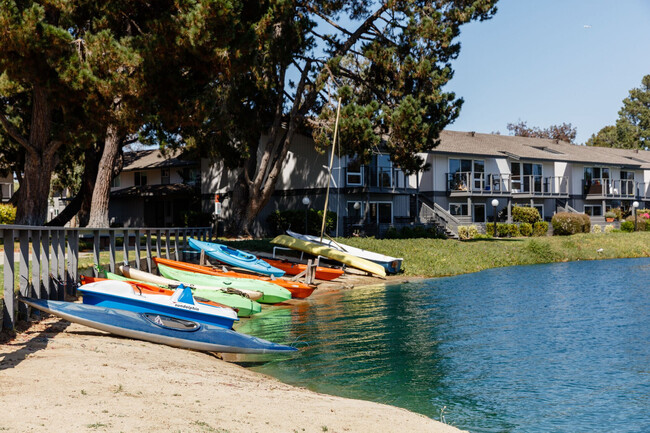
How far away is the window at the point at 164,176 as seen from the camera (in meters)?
56.7

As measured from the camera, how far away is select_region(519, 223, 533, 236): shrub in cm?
4828

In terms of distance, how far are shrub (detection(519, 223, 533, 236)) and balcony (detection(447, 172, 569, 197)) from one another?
3.64 meters

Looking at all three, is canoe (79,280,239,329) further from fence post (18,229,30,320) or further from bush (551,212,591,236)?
bush (551,212,591,236)

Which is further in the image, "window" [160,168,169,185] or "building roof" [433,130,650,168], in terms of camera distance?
"window" [160,168,169,185]

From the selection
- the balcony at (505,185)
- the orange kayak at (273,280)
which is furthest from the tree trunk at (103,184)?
the balcony at (505,185)

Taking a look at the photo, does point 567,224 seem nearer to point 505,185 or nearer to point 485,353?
point 505,185

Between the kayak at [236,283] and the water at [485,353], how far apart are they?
1.54 ft

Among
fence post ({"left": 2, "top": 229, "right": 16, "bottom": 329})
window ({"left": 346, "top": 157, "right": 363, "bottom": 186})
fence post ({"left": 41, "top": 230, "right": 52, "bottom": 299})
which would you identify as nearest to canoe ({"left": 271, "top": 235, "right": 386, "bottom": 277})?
window ({"left": 346, "top": 157, "right": 363, "bottom": 186})

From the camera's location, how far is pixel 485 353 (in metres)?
13.6

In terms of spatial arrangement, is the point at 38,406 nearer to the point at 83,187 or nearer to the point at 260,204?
the point at 260,204

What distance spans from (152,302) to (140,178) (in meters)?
47.8

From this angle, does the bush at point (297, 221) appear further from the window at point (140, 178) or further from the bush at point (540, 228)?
the window at point (140, 178)

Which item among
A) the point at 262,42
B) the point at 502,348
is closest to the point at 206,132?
the point at 262,42

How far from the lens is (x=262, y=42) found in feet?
88.0
